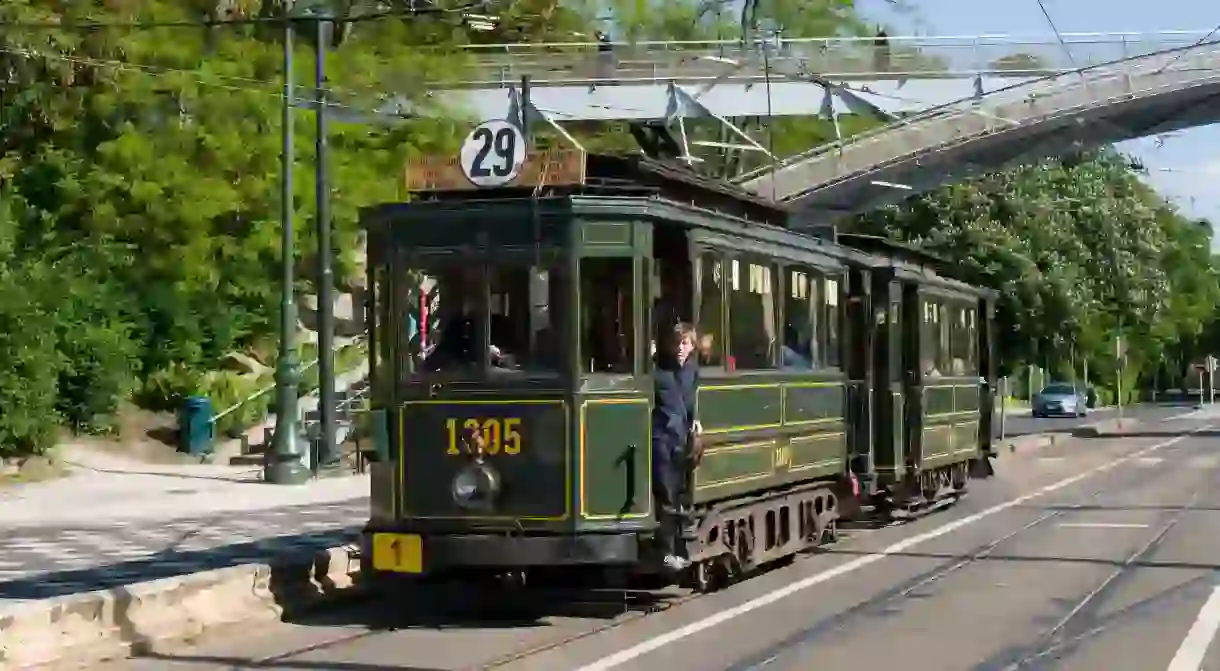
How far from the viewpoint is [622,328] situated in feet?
41.7

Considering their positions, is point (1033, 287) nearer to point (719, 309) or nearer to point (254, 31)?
point (254, 31)

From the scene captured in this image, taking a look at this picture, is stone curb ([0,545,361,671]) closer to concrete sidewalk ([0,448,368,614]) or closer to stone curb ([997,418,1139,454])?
concrete sidewalk ([0,448,368,614])

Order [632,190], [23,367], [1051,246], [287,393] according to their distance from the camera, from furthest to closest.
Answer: [1051,246] → [287,393] → [23,367] → [632,190]

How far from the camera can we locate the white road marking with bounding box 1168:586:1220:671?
11148 millimetres

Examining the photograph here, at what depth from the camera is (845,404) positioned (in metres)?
17.8

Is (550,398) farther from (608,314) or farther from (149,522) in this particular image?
(149,522)

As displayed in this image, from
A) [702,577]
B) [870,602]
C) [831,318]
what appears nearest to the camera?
[870,602]

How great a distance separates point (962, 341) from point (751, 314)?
1052 centimetres

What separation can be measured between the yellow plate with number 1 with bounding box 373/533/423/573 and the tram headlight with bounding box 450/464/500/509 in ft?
1.37

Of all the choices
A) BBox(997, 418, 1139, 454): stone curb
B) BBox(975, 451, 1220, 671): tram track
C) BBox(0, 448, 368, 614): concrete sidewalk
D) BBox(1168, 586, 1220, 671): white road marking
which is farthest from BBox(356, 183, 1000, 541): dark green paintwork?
BBox(997, 418, 1139, 454): stone curb

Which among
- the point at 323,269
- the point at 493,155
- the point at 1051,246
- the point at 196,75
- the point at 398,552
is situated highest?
the point at 196,75

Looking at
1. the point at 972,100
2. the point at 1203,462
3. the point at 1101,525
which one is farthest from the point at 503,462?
the point at 972,100

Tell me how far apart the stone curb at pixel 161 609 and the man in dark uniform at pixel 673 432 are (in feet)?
9.73

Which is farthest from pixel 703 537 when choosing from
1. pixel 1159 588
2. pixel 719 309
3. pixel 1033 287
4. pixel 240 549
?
pixel 1033 287
